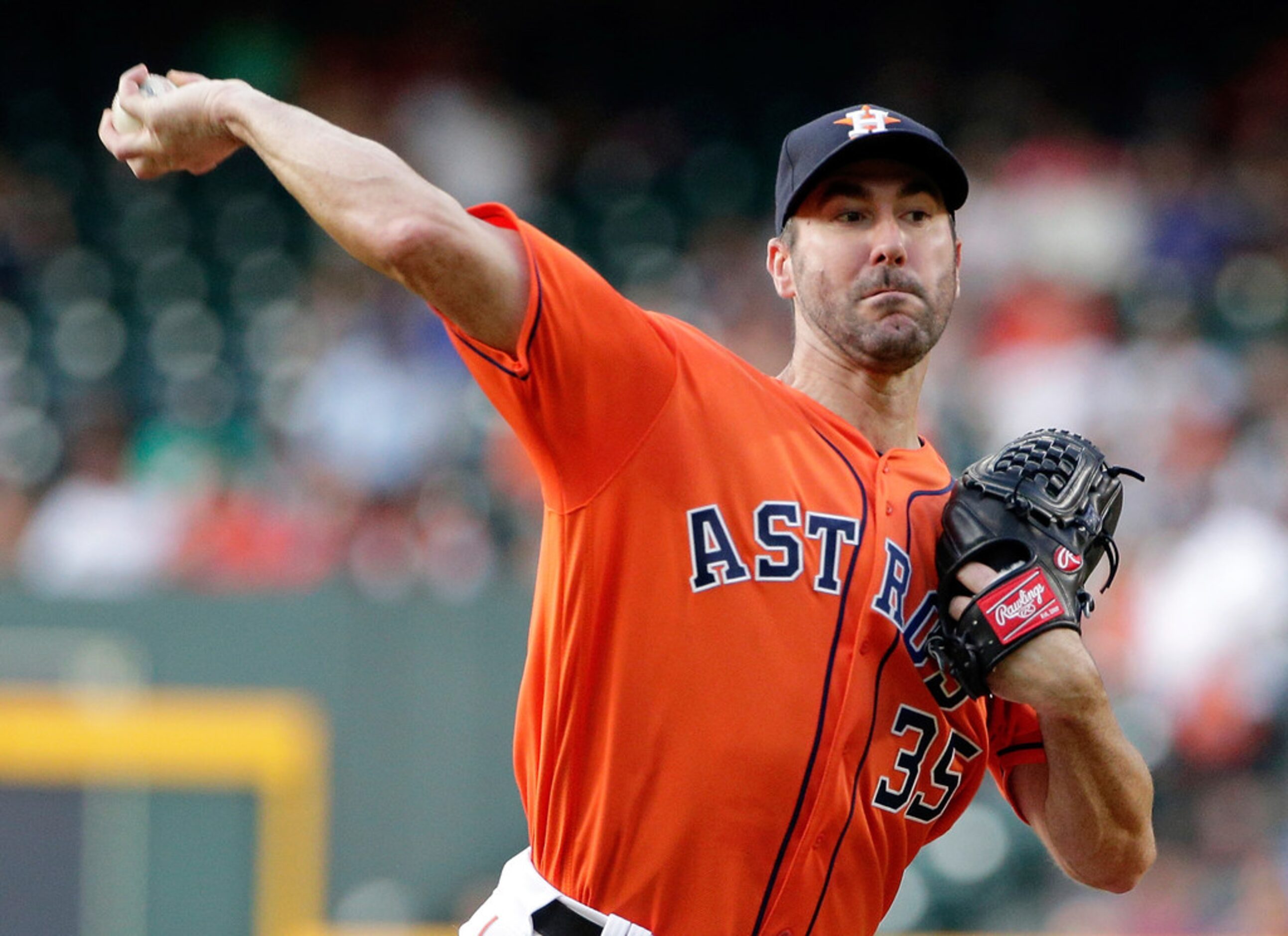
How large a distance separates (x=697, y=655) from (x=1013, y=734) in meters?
0.69

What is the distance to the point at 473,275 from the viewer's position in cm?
205

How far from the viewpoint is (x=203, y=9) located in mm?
11008

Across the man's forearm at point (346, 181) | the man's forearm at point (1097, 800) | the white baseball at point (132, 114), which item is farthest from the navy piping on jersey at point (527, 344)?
the man's forearm at point (1097, 800)

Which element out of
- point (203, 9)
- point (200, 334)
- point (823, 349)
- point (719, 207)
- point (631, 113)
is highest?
point (203, 9)

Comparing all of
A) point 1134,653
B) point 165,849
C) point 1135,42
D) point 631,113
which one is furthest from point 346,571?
point 1135,42

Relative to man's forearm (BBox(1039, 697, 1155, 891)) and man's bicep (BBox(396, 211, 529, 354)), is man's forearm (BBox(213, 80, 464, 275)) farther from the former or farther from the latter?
man's forearm (BBox(1039, 697, 1155, 891))

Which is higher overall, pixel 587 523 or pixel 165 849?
pixel 587 523

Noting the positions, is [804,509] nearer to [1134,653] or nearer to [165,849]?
[1134,653]

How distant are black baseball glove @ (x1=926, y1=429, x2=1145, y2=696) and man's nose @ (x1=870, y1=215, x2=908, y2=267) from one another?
0.34 metres

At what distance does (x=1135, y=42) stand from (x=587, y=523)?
9202mm

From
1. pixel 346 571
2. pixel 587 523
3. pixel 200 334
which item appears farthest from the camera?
pixel 200 334

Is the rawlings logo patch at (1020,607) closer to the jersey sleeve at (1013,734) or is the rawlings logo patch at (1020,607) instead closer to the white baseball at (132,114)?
the jersey sleeve at (1013,734)

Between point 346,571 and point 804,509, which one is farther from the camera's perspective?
point 346,571

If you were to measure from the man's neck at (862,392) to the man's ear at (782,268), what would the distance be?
4.2 inches
